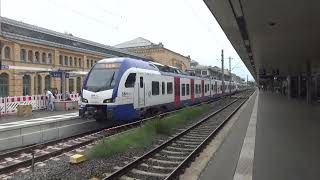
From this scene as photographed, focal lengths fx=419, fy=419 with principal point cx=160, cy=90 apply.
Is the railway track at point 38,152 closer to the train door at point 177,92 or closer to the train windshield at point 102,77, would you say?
the train windshield at point 102,77

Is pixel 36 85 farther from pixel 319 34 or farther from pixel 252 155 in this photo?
pixel 252 155

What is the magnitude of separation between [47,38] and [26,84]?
20.1ft

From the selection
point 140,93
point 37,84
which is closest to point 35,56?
point 37,84

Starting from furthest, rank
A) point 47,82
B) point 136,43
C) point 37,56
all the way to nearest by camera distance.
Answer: point 136,43 → point 47,82 → point 37,56

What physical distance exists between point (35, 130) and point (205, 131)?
22.2 feet

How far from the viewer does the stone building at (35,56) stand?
40497 mm

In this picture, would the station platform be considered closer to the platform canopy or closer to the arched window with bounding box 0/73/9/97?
the platform canopy

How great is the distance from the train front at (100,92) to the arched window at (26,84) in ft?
91.3

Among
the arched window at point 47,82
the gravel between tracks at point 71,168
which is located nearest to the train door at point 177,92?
the gravel between tracks at point 71,168

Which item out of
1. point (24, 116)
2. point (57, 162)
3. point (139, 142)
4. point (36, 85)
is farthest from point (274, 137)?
point (36, 85)

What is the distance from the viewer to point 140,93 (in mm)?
18391

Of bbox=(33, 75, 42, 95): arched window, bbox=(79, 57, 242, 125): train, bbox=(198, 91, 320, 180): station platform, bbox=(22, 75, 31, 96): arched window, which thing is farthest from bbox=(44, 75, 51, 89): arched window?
bbox=(198, 91, 320, 180): station platform

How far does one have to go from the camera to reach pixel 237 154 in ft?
37.1

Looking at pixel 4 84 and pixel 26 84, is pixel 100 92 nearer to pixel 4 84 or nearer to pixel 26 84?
pixel 4 84
